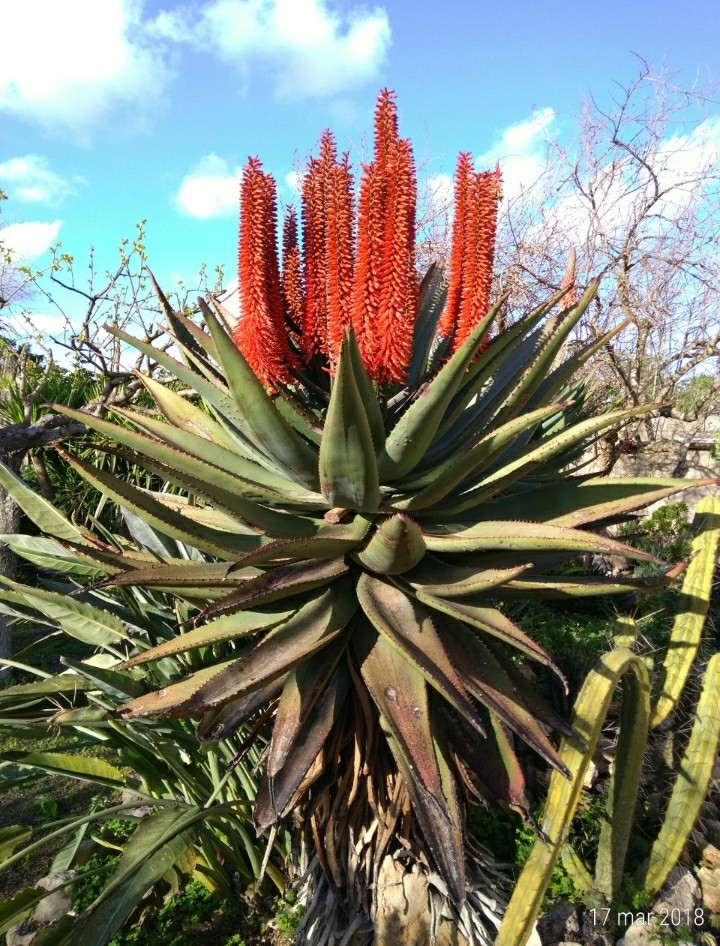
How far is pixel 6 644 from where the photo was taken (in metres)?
5.47

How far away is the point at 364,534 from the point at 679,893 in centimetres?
202

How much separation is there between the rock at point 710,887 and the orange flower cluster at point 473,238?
2.42m

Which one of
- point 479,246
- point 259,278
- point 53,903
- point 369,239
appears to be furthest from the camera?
point 53,903

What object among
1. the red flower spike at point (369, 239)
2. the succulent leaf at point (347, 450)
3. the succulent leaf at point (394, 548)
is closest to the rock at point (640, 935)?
the succulent leaf at point (394, 548)

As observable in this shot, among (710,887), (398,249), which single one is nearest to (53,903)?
(710,887)

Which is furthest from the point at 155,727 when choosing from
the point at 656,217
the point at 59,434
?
the point at 656,217

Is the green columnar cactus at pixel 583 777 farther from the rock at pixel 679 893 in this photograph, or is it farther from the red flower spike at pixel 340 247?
the red flower spike at pixel 340 247

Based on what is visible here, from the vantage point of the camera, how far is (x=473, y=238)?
6.93 feet

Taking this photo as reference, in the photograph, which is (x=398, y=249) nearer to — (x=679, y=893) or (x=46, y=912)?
(x=679, y=893)

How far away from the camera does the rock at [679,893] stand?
251 cm

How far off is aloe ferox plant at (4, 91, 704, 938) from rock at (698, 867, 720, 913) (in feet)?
4.24

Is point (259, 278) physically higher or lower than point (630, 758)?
higher

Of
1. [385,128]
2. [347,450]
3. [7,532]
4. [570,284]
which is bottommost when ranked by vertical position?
[7,532]

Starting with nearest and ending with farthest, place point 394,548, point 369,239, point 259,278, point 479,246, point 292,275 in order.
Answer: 1. point 394,548
2. point 369,239
3. point 259,278
4. point 479,246
5. point 292,275
